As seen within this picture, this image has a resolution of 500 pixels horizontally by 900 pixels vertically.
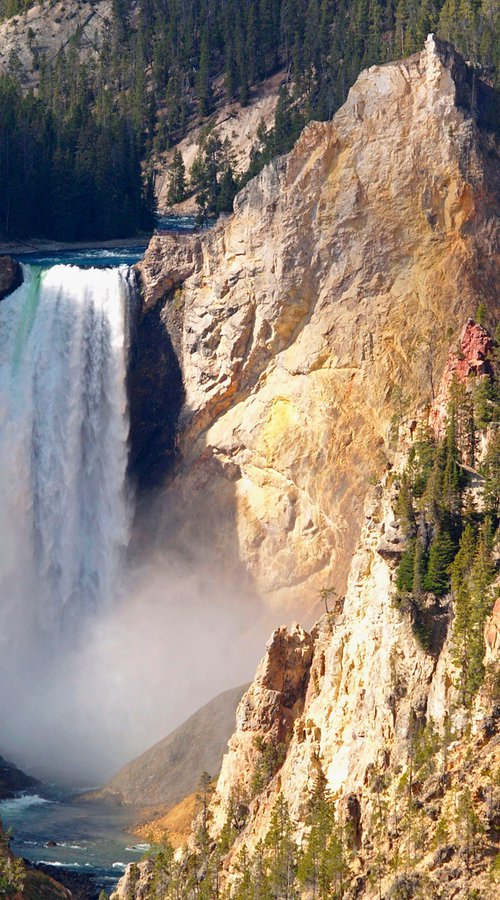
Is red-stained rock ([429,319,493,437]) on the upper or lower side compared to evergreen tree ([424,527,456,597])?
upper

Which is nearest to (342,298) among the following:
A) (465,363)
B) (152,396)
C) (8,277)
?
(152,396)

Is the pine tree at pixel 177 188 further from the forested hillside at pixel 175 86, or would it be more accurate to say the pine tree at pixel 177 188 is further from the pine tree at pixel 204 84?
the pine tree at pixel 204 84

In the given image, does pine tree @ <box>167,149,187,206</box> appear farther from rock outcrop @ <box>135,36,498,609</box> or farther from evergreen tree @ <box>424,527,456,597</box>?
Result: evergreen tree @ <box>424,527,456,597</box>

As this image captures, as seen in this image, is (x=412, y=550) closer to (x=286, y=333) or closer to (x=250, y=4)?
(x=286, y=333)

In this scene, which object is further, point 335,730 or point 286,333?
point 286,333

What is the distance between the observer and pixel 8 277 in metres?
116

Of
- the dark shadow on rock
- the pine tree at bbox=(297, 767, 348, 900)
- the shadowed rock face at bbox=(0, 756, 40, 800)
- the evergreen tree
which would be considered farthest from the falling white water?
the pine tree at bbox=(297, 767, 348, 900)

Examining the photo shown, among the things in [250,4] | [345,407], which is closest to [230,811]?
[345,407]

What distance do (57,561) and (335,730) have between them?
1755 inches

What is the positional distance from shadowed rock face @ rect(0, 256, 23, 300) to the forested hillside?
73.9 ft

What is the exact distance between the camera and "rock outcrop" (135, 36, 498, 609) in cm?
10125

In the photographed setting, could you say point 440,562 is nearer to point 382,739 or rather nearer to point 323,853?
point 382,739

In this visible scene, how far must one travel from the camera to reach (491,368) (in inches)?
3201

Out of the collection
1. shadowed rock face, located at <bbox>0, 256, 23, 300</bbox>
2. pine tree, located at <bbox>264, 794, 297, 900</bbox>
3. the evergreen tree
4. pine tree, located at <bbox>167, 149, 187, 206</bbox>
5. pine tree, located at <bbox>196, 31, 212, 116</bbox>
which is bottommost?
pine tree, located at <bbox>264, 794, 297, 900</bbox>
